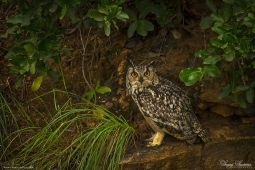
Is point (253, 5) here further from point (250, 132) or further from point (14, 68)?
point (14, 68)

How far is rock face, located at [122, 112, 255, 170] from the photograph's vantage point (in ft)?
11.5

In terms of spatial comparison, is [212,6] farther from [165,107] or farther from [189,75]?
[165,107]

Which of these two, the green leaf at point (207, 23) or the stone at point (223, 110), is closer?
the green leaf at point (207, 23)

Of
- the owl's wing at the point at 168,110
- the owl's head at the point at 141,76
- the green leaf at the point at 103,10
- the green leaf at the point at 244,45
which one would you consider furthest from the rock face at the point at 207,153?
the green leaf at the point at 103,10

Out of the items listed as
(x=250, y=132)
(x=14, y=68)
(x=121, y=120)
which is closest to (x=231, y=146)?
(x=250, y=132)

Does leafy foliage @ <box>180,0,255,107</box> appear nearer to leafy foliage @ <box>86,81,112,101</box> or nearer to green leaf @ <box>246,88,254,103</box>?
green leaf @ <box>246,88,254,103</box>

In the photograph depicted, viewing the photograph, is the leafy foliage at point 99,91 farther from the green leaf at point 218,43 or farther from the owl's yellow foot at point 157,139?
the green leaf at point 218,43

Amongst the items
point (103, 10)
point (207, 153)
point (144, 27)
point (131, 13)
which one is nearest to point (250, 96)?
point (207, 153)

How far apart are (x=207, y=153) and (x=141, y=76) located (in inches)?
30.7

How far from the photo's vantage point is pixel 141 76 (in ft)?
11.2

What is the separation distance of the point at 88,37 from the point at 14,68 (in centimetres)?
98

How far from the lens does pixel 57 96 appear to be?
4.12 metres

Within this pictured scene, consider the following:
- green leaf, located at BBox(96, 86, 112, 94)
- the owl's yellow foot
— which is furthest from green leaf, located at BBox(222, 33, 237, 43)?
green leaf, located at BBox(96, 86, 112, 94)

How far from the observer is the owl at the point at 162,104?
11.1ft
